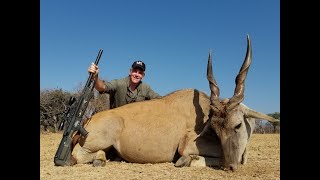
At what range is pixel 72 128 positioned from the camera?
16.1 ft

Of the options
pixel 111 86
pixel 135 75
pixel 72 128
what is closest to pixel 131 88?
pixel 135 75

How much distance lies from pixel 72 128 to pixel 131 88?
160 centimetres

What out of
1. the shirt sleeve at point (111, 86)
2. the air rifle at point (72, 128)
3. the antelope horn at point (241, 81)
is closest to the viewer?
the antelope horn at point (241, 81)

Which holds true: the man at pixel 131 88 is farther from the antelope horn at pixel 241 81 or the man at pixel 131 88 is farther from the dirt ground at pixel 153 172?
the antelope horn at pixel 241 81

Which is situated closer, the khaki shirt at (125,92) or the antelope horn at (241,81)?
the antelope horn at (241,81)

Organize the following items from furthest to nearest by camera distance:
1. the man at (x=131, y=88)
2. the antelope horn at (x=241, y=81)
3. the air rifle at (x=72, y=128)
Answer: the man at (x=131, y=88)
the air rifle at (x=72, y=128)
the antelope horn at (x=241, y=81)

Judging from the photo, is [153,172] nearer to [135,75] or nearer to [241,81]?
[241,81]

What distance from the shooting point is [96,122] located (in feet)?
17.1

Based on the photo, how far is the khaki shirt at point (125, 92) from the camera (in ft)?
20.1

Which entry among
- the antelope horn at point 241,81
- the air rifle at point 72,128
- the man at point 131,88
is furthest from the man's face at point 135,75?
the antelope horn at point 241,81
